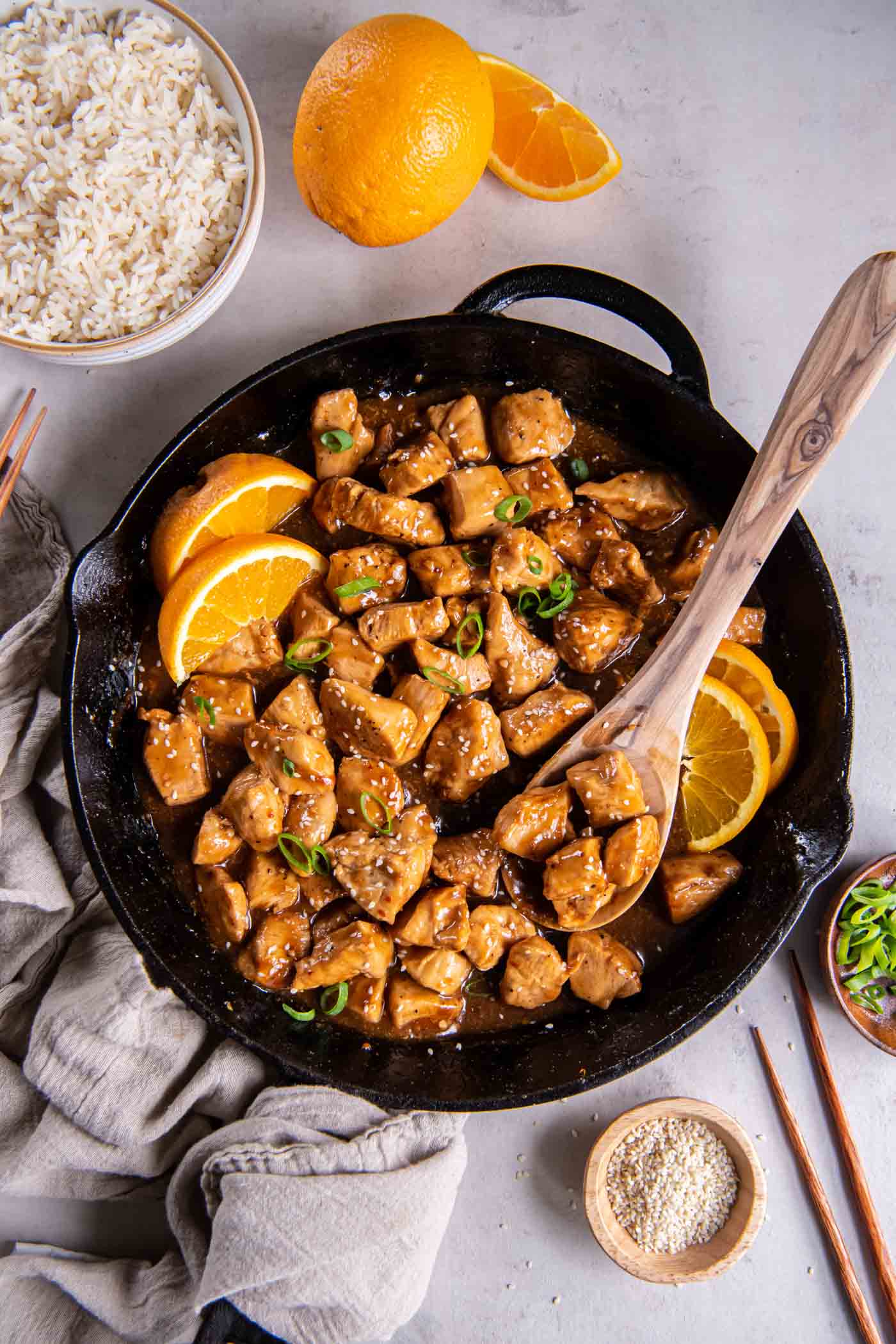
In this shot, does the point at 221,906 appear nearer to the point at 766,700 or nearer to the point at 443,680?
the point at 443,680

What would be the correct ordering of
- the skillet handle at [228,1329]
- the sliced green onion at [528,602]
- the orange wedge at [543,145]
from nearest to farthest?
the skillet handle at [228,1329] < the sliced green onion at [528,602] < the orange wedge at [543,145]

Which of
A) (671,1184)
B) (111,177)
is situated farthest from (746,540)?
(111,177)

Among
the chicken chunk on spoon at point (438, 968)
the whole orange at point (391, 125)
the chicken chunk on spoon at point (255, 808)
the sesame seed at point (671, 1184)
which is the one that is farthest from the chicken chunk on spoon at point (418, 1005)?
the whole orange at point (391, 125)

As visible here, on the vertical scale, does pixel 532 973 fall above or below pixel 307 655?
below

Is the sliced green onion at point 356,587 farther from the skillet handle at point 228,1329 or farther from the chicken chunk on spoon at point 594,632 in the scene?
the skillet handle at point 228,1329

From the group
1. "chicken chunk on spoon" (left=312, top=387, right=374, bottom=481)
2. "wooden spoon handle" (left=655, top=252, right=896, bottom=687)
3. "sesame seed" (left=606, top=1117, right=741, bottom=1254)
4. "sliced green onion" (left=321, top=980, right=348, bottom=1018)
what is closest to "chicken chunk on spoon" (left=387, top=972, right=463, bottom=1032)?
"sliced green onion" (left=321, top=980, right=348, bottom=1018)
